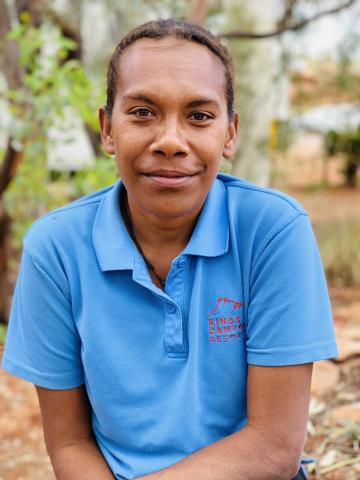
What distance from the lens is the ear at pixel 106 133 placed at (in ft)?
5.90

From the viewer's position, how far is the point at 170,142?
155cm

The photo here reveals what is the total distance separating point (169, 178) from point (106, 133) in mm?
331

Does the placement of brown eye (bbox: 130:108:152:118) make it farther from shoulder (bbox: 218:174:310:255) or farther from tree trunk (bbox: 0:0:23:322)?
tree trunk (bbox: 0:0:23:322)

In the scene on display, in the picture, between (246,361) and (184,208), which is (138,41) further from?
(246,361)

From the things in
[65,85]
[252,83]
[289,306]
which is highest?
[252,83]

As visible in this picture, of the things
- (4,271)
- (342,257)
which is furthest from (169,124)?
(342,257)

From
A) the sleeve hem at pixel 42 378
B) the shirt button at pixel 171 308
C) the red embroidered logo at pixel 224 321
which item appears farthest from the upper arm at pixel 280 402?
the sleeve hem at pixel 42 378

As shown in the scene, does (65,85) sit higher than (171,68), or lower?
higher

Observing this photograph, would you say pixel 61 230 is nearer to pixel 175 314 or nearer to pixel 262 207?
pixel 175 314

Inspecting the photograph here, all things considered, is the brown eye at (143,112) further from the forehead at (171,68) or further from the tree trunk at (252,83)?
the tree trunk at (252,83)

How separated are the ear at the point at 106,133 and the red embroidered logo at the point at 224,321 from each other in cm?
52

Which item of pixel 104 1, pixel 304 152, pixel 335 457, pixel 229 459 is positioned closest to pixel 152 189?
pixel 229 459

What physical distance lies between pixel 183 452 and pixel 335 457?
3.18 feet

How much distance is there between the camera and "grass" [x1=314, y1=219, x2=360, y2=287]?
586 cm
